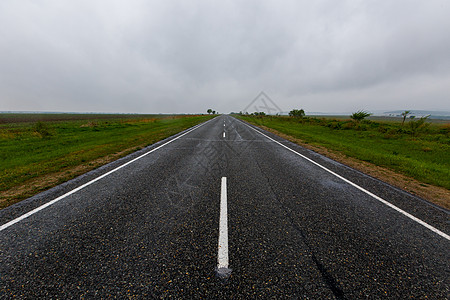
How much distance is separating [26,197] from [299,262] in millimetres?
6280

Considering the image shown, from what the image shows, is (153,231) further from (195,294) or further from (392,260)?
(392,260)

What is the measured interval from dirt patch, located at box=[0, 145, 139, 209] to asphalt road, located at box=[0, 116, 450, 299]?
408 mm

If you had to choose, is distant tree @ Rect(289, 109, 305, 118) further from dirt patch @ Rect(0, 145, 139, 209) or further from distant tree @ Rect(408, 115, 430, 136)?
dirt patch @ Rect(0, 145, 139, 209)

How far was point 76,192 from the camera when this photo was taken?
14.7 feet

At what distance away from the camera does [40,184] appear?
505cm

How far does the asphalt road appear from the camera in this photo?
81.6 inches

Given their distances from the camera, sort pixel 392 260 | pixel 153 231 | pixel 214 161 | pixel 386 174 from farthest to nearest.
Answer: pixel 214 161 → pixel 386 174 → pixel 153 231 → pixel 392 260

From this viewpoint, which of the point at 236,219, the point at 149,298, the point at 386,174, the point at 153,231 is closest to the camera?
the point at 149,298

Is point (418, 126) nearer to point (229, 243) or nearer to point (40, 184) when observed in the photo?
point (229, 243)

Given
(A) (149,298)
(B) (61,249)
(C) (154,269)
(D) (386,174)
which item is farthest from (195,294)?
(D) (386,174)

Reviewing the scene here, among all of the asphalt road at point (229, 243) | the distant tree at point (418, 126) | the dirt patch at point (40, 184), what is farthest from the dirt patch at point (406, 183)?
the distant tree at point (418, 126)

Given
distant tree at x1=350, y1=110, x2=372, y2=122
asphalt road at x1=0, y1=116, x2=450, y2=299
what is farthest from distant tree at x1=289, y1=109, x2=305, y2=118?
asphalt road at x1=0, y1=116, x2=450, y2=299

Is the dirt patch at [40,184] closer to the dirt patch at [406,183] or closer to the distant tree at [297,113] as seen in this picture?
the dirt patch at [406,183]

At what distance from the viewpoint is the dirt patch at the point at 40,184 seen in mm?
4230
